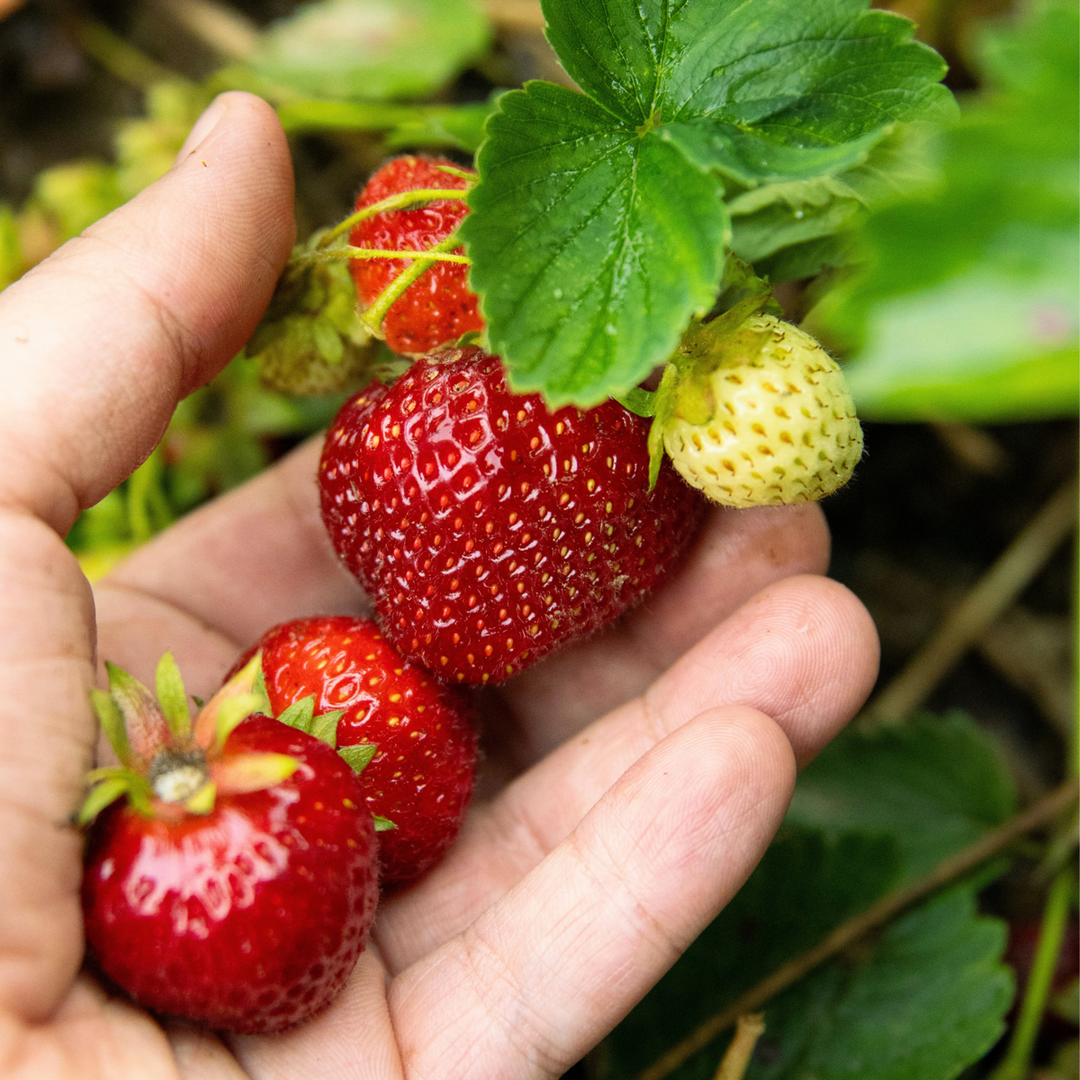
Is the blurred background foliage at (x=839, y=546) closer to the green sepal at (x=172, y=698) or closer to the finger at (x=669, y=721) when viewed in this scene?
the finger at (x=669, y=721)

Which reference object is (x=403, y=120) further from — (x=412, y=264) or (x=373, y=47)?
(x=412, y=264)

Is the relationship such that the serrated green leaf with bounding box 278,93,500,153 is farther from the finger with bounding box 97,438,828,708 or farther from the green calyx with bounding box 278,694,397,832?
the green calyx with bounding box 278,694,397,832

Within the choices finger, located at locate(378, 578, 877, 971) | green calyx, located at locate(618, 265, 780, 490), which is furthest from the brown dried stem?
green calyx, located at locate(618, 265, 780, 490)

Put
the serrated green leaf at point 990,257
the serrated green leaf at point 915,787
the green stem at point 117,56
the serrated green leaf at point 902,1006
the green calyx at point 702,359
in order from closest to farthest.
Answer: the serrated green leaf at point 990,257 < the green calyx at point 702,359 < the serrated green leaf at point 902,1006 < the serrated green leaf at point 915,787 < the green stem at point 117,56

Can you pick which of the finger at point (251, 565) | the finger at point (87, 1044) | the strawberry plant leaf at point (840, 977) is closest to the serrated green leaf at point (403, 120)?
the finger at point (251, 565)

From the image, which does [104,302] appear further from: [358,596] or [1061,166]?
[1061,166]

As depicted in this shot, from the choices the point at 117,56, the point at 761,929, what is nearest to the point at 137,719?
the point at 761,929
